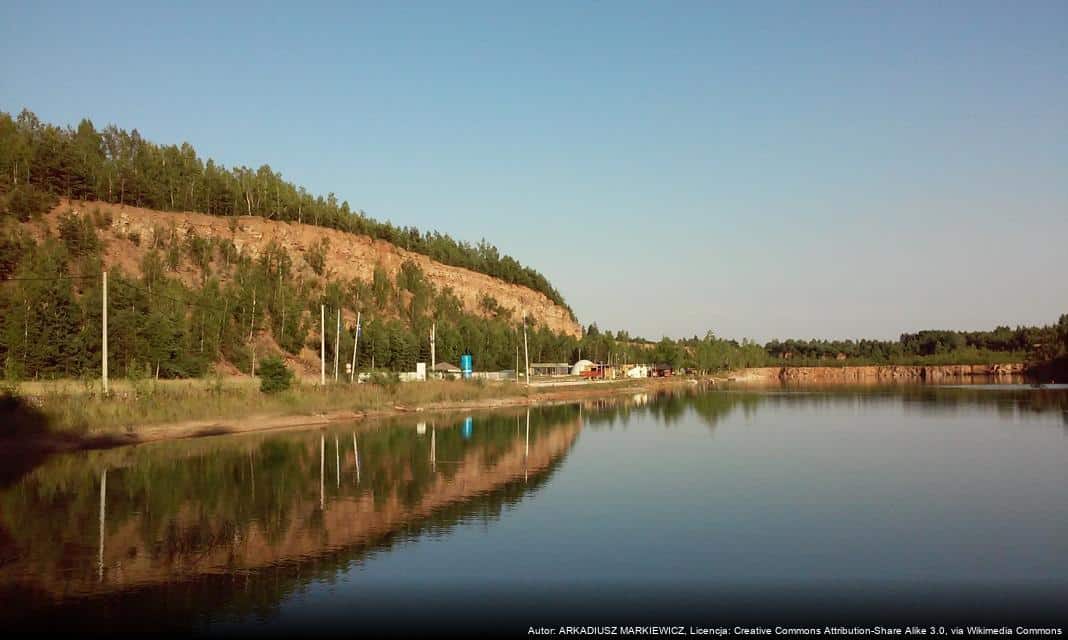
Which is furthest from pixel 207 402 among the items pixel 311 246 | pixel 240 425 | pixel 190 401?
pixel 311 246

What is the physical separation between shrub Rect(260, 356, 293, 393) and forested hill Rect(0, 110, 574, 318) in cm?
5110

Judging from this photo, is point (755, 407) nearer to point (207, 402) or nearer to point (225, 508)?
point (207, 402)

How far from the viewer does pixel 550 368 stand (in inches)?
5010

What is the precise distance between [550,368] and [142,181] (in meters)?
62.8

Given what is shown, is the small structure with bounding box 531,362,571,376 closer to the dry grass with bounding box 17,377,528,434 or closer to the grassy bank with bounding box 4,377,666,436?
the grassy bank with bounding box 4,377,666,436

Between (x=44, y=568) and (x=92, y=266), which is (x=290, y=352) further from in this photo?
(x=44, y=568)

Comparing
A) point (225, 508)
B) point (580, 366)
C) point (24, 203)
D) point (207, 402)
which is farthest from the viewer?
point (580, 366)

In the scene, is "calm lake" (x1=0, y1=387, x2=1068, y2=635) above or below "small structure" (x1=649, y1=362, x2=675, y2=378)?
below

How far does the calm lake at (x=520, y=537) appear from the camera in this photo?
42.4ft

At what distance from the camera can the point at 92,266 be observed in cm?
7656

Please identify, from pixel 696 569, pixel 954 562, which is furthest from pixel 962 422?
pixel 696 569

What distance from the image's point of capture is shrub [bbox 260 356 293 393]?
47.8 m

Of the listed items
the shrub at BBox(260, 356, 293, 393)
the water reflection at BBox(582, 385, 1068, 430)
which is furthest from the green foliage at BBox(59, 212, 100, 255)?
the water reflection at BBox(582, 385, 1068, 430)

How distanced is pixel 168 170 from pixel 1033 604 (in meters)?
114
